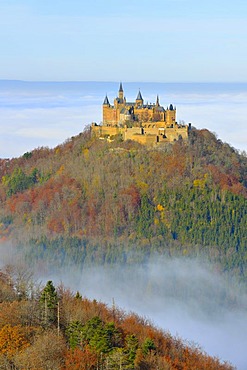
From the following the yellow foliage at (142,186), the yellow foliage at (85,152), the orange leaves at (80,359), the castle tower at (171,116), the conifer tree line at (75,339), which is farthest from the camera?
the yellow foliage at (85,152)

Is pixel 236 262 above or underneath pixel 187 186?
underneath

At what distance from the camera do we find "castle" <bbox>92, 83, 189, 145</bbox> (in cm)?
6769

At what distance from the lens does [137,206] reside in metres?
67.8

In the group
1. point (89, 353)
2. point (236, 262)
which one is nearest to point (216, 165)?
point (236, 262)

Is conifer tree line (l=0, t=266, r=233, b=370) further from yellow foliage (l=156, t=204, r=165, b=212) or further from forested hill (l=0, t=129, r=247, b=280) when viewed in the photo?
yellow foliage (l=156, t=204, r=165, b=212)

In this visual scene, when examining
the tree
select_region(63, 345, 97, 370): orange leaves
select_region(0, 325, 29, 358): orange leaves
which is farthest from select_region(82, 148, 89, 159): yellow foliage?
select_region(63, 345, 97, 370): orange leaves

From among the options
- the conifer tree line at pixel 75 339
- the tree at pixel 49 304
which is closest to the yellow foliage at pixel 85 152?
the conifer tree line at pixel 75 339

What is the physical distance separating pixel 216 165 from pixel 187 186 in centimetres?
342

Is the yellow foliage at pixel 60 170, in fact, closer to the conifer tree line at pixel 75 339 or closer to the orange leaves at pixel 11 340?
the conifer tree line at pixel 75 339

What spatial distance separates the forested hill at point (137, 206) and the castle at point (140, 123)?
720 millimetres

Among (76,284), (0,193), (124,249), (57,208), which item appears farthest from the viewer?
(0,193)

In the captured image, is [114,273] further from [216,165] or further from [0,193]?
[0,193]

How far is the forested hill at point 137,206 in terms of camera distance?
65.2 meters

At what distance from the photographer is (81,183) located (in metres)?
71.6
